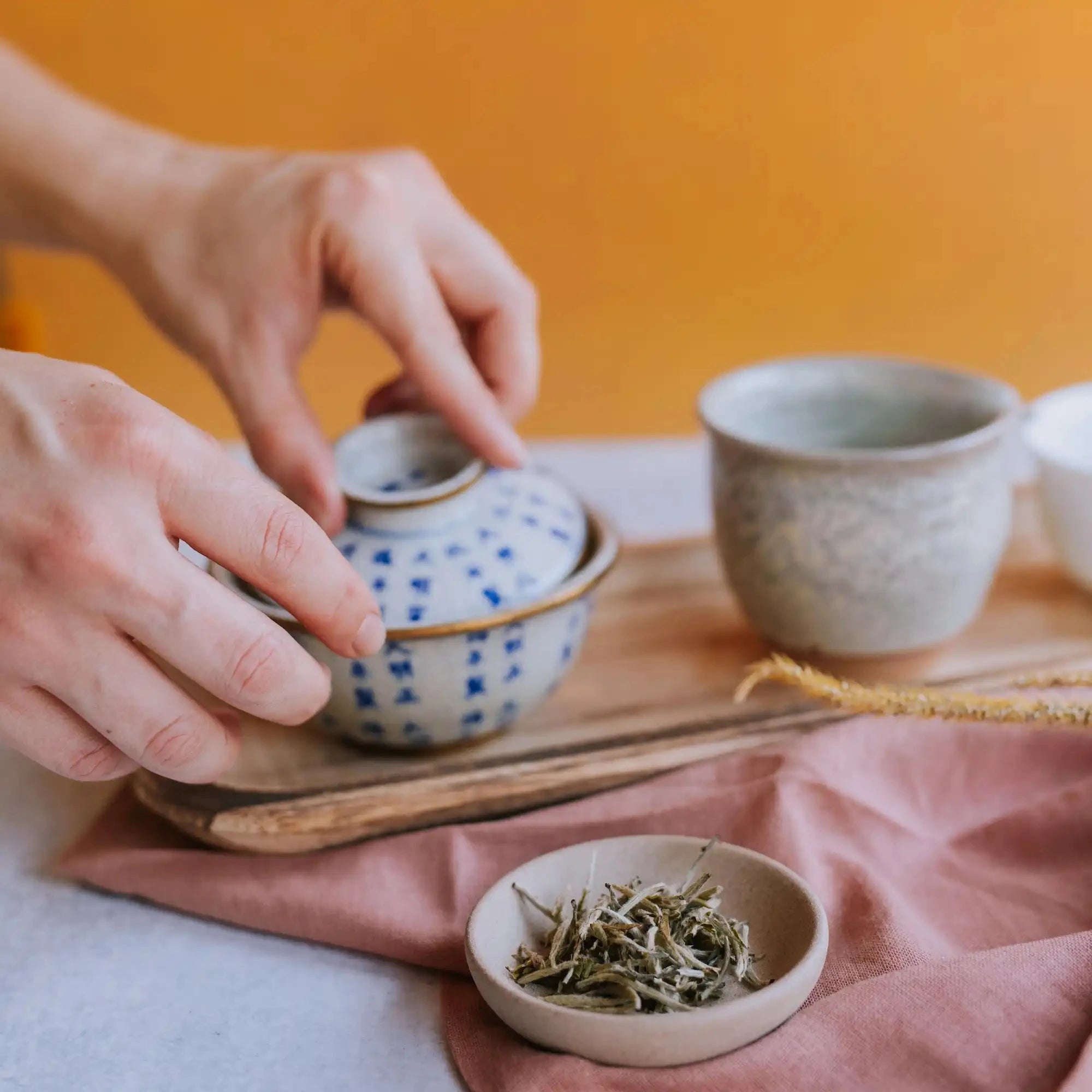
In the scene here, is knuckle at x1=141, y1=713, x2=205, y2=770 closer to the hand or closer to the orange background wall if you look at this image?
the hand

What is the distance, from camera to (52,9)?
206cm

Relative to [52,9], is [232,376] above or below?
below

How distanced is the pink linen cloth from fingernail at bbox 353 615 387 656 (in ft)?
0.44

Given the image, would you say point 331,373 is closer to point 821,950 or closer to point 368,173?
point 368,173

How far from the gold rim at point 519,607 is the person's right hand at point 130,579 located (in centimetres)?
9

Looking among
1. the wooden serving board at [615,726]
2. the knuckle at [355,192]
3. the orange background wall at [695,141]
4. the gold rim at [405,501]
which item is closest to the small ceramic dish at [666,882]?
the wooden serving board at [615,726]

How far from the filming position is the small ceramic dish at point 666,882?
1.91ft

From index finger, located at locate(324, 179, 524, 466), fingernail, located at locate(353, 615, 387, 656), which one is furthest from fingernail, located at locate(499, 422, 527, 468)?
fingernail, located at locate(353, 615, 387, 656)

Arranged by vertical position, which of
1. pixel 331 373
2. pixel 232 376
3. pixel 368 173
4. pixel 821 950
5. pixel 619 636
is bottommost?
pixel 331 373

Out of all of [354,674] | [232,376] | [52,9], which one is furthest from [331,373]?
[354,674]

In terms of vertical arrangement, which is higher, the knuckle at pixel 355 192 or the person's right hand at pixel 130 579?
the knuckle at pixel 355 192

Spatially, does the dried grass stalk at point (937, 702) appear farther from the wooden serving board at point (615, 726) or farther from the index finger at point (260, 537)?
the index finger at point (260, 537)

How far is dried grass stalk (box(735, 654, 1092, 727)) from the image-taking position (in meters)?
0.74

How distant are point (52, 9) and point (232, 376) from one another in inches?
55.5
